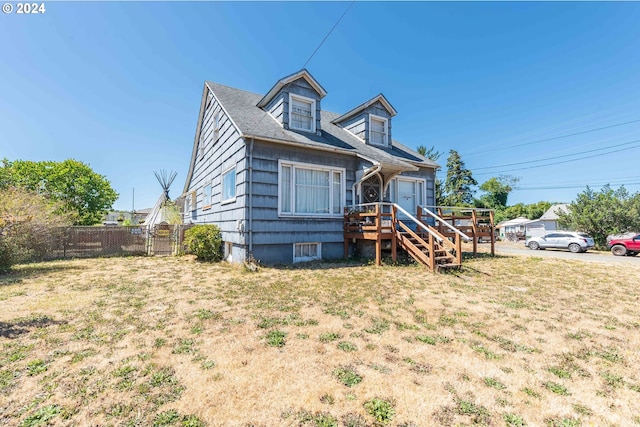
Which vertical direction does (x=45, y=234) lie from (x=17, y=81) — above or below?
below

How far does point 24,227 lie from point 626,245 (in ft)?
97.4

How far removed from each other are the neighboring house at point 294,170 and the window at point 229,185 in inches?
1.5

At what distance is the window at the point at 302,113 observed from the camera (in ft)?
33.9

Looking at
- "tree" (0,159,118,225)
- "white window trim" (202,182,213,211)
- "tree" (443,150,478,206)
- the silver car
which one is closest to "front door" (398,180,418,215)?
"white window trim" (202,182,213,211)

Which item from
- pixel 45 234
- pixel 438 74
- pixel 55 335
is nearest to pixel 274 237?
pixel 55 335

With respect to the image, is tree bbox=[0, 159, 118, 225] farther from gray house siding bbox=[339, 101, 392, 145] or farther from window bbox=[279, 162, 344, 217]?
gray house siding bbox=[339, 101, 392, 145]

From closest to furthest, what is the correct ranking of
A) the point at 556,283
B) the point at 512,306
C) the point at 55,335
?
the point at 55,335 → the point at 512,306 → the point at 556,283

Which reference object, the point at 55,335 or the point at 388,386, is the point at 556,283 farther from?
the point at 55,335

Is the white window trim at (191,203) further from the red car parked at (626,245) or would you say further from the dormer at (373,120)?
the red car parked at (626,245)

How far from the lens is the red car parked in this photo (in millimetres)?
16141

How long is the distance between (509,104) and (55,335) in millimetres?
33541

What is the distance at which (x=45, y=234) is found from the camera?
10328mm

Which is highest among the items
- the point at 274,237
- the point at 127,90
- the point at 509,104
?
the point at 509,104

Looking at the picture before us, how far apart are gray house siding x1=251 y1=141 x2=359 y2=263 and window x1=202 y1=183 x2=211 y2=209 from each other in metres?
5.35
